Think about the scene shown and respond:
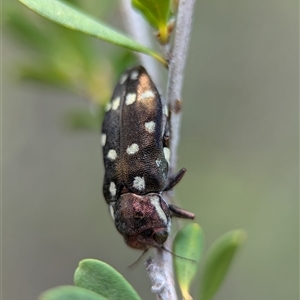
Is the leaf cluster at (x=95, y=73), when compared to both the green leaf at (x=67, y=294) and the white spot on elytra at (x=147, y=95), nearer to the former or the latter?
the green leaf at (x=67, y=294)

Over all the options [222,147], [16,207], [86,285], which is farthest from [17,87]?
[86,285]

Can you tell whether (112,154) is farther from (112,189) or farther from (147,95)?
(147,95)

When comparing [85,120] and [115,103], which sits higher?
[115,103]

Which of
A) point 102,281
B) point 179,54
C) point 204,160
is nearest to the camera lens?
point 102,281

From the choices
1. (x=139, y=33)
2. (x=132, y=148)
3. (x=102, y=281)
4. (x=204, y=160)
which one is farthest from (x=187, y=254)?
(x=204, y=160)

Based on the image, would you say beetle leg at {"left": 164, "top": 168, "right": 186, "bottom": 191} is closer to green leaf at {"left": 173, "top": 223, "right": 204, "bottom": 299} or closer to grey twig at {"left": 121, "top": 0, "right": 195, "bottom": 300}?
grey twig at {"left": 121, "top": 0, "right": 195, "bottom": 300}

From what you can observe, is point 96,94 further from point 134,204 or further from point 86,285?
point 86,285

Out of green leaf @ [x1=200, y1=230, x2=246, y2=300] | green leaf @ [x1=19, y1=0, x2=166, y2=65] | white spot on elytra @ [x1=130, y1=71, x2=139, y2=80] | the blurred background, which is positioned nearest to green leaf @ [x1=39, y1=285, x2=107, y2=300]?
green leaf @ [x1=200, y1=230, x2=246, y2=300]
